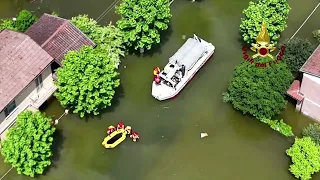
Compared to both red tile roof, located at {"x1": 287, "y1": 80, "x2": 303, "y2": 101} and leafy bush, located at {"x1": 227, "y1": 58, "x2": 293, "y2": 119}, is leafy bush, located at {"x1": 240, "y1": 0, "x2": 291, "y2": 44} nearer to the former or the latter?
leafy bush, located at {"x1": 227, "y1": 58, "x2": 293, "y2": 119}

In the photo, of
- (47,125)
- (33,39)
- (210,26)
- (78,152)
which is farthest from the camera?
(210,26)

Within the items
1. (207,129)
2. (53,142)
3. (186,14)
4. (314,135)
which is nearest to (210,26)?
(186,14)

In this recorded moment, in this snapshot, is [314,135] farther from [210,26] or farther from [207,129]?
[210,26]

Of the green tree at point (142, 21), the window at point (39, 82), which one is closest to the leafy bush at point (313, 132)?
the green tree at point (142, 21)

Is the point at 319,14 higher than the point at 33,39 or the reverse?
the reverse

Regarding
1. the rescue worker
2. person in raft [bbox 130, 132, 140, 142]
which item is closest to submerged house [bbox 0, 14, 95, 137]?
the rescue worker

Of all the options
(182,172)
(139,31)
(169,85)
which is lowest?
(182,172)

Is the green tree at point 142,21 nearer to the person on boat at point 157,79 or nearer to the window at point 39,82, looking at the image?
the person on boat at point 157,79
